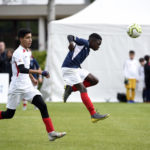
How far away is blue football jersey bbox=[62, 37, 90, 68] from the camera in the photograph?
941 centimetres

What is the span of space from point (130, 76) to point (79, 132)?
31.1ft

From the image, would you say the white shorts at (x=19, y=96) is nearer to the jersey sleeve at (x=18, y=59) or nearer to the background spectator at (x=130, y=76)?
the jersey sleeve at (x=18, y=59)

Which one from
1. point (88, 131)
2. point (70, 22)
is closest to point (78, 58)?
point (88, 131)

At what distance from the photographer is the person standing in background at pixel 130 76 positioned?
1831 centimetres

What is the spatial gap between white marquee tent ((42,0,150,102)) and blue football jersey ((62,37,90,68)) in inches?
319

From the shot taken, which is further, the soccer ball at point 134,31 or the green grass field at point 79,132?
the soccer ball at point 134,31

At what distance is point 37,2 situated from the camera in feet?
108

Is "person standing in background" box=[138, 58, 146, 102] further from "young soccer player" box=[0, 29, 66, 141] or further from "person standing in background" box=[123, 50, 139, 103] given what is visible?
"young soccer player" box=[0, 29, 66, 141]

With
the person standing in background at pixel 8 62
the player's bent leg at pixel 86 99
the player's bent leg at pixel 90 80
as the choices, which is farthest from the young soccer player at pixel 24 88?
the person standing in background at pixel 8 62

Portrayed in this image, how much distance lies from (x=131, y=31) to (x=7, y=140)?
513cm

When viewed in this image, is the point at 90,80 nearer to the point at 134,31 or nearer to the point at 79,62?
the point at 79,62

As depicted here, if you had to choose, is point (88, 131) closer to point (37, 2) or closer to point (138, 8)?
point (138, 8)

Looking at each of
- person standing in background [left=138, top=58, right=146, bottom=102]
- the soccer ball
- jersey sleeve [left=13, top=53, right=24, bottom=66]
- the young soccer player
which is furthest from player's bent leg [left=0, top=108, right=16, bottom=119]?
person standing in background [left=138, top=58, right=146, bottom=102]

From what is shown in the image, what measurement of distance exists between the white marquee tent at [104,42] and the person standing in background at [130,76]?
15.2 inches
